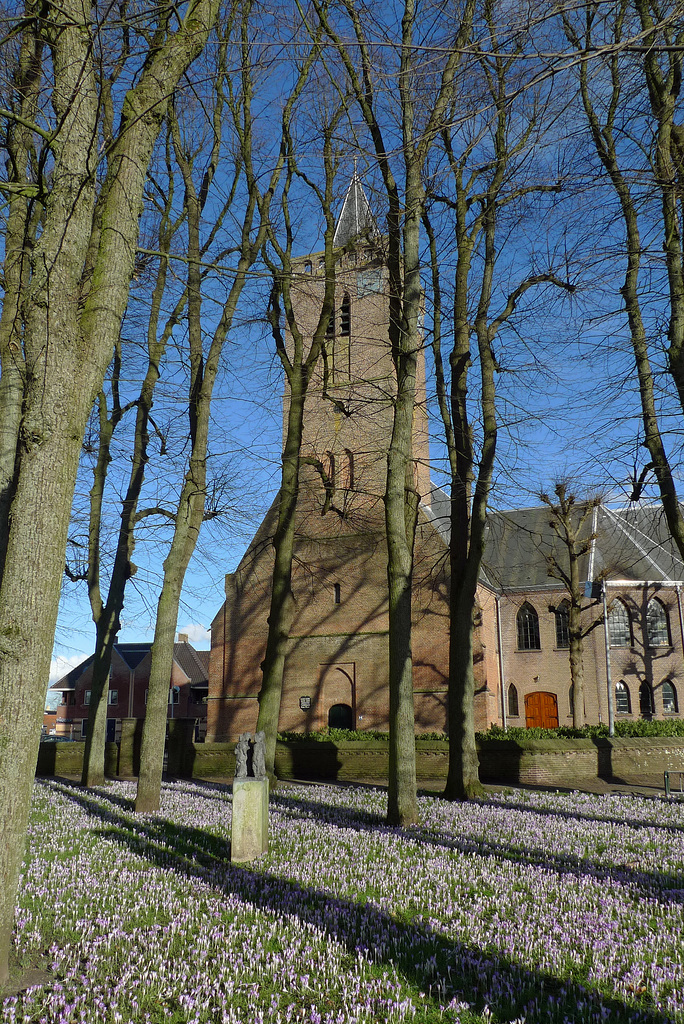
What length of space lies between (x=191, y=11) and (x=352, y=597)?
24673mm

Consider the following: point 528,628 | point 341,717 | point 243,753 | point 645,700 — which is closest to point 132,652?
point 341,717

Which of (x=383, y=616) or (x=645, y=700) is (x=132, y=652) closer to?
(x=383, y=616)

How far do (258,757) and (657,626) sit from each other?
101ft

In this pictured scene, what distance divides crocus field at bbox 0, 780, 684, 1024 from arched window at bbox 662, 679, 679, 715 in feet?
89.0

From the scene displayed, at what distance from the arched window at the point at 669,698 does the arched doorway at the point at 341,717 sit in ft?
53.2

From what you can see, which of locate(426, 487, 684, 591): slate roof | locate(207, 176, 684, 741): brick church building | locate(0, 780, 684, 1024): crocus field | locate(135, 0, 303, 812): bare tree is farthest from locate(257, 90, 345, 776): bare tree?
locate(426, 487, 684, 591): slate roof

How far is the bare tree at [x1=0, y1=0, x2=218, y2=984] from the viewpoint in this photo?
4.43 meters

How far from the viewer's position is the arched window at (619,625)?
3466cm

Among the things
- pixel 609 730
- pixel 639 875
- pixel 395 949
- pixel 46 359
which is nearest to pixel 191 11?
pixel 46 359

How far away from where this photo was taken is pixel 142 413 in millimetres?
15867

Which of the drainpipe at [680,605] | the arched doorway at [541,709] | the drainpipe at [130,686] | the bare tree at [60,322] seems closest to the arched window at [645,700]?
the drainpipe at [680,605]

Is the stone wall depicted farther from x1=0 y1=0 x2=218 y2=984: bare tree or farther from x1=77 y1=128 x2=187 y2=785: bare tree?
x1=0 y1=0 x2=218 y2=984: bare tree

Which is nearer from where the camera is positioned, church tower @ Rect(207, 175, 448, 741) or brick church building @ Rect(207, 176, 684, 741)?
brick church building @ Rect(207, 176, 684, 741)

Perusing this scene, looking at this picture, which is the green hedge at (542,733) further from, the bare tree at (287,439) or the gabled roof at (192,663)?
the gabled roof at (192,663)
